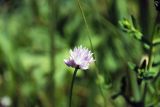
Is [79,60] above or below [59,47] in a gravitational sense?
below

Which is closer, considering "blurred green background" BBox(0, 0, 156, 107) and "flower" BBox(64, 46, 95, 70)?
"flower" BBox(64, 46, 95, 70)

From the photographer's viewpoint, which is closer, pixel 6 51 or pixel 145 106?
pixel 145 106

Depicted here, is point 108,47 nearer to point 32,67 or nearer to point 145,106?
point 32,67

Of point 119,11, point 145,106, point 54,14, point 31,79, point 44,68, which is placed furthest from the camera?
point 44,68

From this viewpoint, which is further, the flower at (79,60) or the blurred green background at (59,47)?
the blurred green background at (59,47)

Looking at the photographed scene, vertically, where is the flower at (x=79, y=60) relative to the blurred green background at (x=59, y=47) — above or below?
below

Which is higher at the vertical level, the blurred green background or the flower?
the blurred green background

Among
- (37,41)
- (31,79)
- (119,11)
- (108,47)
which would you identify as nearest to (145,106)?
(119,11)

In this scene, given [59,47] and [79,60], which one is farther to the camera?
[59,47]
